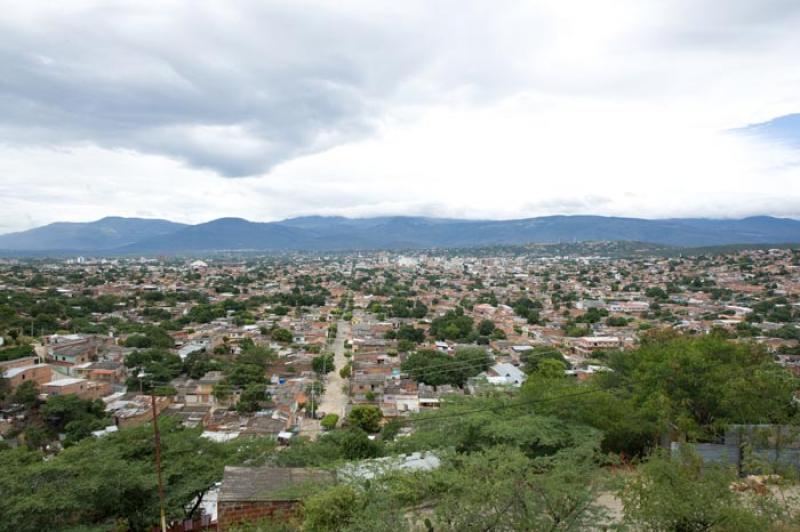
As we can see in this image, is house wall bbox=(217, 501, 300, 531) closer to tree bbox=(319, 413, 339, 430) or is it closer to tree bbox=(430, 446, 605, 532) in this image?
tree bbox=(430, 446, 605, 532)

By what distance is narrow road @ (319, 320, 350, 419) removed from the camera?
2041 cm

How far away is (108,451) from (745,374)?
1223 cm

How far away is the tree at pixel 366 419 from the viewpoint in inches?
668

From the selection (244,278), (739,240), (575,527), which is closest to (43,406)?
(575,527)

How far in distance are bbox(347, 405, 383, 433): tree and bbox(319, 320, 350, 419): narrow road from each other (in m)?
2.41

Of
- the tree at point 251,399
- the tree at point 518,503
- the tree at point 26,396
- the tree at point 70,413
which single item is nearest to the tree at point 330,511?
the tree at point 518,503

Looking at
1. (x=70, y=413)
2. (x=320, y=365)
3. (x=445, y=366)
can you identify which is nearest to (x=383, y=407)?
(x=445, y=366)

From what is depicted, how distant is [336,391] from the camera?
22781 millimetres

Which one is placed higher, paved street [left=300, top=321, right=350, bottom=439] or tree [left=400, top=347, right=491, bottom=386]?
tree [left=400, top=347, right=491, bottom=386]

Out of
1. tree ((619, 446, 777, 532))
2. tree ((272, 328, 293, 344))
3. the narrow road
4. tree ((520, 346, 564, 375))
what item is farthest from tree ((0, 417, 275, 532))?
tree ((272, 328, 293, 344))

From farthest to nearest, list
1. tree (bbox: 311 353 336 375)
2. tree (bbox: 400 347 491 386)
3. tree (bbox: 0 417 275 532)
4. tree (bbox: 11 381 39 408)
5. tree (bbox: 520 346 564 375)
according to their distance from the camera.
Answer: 1. tree (bbox: 311 353 336 375)
2. tree (bbox: 520 346 564 375)
3. tree (bbox: 400 347 491 386)
4. tree (bbox: 11 381 39 408)
5. tree (bbox: 0 417 275 532)

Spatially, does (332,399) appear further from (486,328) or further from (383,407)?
(486,328)

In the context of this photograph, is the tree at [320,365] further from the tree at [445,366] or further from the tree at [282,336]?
the tree at [282,336]

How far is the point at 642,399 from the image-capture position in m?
9.80
